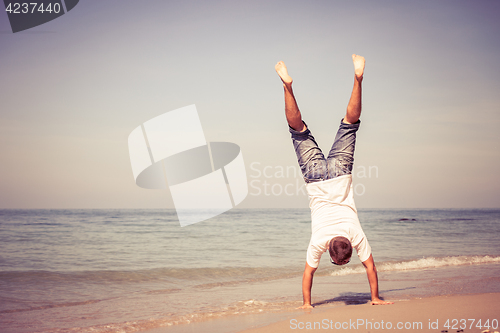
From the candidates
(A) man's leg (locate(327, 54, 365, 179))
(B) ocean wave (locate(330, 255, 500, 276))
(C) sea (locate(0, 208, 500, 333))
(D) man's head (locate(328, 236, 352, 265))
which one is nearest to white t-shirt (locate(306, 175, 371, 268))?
(A) man's leg (locate(327, 54, 365, 179))

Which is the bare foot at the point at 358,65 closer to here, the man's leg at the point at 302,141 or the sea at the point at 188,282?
the man's leg at the point at 302,141

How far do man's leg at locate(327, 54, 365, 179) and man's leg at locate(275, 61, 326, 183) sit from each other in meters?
0.12

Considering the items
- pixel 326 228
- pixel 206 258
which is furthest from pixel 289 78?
pixel 206 258

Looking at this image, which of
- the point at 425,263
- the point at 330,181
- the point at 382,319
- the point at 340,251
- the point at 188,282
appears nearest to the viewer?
the point at 340,251

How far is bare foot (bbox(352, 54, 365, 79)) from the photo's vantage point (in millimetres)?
3908

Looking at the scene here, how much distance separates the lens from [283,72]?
4027mm

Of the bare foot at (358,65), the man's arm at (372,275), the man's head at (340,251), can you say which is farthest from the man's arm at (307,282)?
the bare foot at (358,65)

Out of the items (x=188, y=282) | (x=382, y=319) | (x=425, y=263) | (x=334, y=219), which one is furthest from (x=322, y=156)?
(x=425, y=263)

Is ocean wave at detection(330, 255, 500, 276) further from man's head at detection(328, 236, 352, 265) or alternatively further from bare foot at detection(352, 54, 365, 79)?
bare foot at detection(352, 54, 365, 79)

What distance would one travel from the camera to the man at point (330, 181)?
398 centimetres

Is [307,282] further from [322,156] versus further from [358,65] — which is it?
[358,65]

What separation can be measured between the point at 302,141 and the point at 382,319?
2.21 meters

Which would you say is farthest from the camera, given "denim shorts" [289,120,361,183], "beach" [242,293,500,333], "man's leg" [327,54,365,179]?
"denim shorts" [289,120,361,183]

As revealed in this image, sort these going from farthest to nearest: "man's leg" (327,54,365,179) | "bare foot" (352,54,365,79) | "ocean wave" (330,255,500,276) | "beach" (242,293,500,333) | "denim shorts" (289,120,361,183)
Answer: "ocean wave" (330,255,500,276), "denim shorts" (289,120,361,183), "man's leg" (327,54,365,179), "bare foot" (352,54,365,79), "beach" (242,293,500,333)
